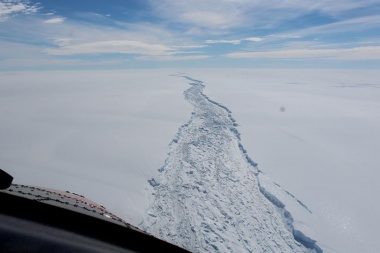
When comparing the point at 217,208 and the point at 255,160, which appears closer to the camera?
the point at 217,208

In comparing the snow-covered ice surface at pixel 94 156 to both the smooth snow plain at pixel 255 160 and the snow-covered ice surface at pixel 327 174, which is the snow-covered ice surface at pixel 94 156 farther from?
the snow-covered ice surface at pixel 327 174

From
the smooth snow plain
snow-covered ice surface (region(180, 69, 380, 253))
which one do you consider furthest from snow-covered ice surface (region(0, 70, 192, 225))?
snow-covered ice surface (region(180, 69, 380, 253))

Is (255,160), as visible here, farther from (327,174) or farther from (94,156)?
(94,156)

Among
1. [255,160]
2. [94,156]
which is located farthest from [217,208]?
[94,156]

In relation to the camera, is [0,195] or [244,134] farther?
[244,134]

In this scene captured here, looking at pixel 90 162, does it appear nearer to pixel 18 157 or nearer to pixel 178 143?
pixel 18 157

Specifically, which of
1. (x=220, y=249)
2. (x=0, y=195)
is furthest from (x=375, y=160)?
(x=0, y=195)

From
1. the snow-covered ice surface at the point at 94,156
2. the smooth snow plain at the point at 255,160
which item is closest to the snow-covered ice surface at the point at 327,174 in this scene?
the smooth snow plain at the point at 255,160

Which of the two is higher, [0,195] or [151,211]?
[0,195]
